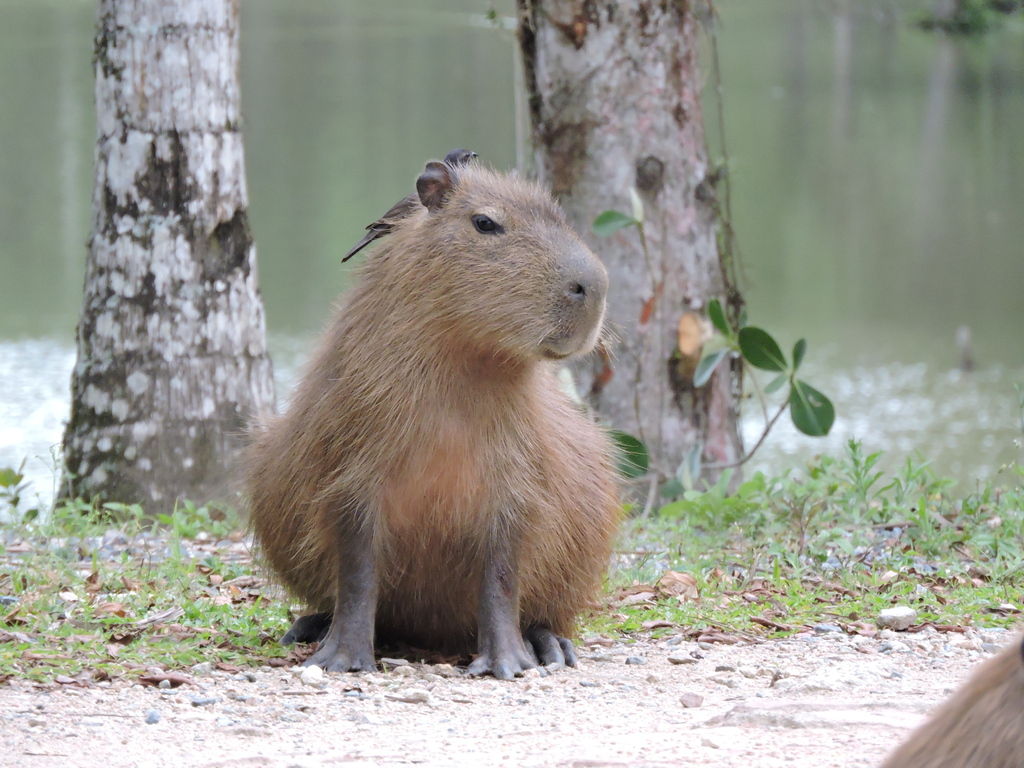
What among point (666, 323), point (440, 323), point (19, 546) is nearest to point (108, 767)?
point (440, 323)

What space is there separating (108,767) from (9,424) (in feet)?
24.9

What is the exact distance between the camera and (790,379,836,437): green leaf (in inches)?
219

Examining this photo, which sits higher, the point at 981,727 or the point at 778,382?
the point at 981,727

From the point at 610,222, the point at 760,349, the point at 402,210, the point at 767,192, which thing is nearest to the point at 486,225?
the point at 402,210

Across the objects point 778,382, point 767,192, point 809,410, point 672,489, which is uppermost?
point 767,192

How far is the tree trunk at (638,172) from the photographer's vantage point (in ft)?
19.9

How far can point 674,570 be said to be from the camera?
4340 millimetres

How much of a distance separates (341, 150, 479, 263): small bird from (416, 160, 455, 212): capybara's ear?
3.3 inches

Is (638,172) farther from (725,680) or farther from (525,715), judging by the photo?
(525,715)

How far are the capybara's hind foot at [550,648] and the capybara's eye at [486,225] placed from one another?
109cm

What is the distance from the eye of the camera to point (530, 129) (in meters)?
6.39

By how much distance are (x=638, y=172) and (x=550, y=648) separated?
3.29m

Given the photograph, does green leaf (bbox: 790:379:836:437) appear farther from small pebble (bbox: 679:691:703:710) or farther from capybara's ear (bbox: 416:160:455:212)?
small pebble (bbox: 679:691:703:710)

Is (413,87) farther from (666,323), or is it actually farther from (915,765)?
(915,765)
